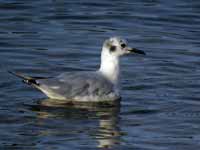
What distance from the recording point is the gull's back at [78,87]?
13461 mm

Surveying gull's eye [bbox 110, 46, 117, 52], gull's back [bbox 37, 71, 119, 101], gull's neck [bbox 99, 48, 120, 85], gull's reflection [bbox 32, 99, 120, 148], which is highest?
gull's eye [bbox 110, 46, 117, 52]

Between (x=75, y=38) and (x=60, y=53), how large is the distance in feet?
4.19

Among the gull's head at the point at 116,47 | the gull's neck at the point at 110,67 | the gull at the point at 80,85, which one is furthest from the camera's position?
the gull's head at the point at 116,47

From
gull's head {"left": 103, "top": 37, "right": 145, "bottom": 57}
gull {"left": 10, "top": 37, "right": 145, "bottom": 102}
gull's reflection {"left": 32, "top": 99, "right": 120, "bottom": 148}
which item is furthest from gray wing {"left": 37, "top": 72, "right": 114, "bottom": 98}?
gull's head {"left": 103, "top": 37, "right": 145, "bottom": 57}

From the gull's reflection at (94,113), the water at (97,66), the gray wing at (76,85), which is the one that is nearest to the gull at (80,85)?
the gray wing at (76,85)

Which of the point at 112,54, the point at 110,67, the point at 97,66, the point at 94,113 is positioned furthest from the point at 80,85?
the point at 97,66

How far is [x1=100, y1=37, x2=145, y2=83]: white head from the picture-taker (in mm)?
14147

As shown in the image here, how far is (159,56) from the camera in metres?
16.4

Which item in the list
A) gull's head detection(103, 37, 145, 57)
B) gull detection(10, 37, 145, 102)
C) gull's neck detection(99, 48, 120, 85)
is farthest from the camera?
gull's head detection(103, 37, 145, 57)

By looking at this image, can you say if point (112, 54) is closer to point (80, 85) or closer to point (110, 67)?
point (110, 67)

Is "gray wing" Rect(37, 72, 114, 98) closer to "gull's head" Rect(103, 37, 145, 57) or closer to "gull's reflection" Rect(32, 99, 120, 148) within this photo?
"gull's reflection" Rect(32, 99, 120, 148)

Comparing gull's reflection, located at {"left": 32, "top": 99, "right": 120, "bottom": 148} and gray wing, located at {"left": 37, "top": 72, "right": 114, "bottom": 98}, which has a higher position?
gray wing, located at {"left": 37, "top": 72, "right": 114, "bottom": 98}

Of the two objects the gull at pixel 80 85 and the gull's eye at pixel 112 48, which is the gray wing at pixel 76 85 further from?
the gull's eye at pixel 112 48

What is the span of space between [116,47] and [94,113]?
4.90 ft
